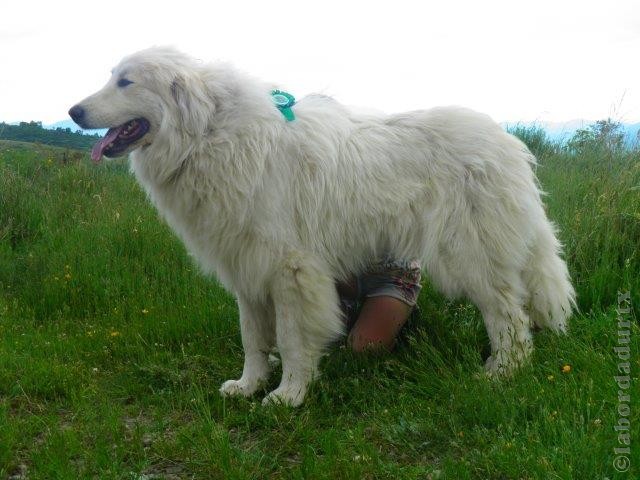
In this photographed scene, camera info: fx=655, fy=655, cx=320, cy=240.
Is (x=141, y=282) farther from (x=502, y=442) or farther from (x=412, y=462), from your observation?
(x=502, y=442)

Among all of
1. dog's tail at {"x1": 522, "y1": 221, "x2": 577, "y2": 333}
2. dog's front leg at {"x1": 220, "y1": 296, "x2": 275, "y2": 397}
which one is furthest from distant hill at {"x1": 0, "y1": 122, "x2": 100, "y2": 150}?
dog's tail at {"x1": 522, "y1": 221, "x2": 577, "y2": 333}

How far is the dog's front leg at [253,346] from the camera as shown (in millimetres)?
3717

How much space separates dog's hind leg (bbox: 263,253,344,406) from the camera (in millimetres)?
3432

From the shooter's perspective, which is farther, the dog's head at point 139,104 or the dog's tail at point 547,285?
the dog's tail at point 547,285

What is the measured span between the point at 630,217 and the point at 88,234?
4385 millimetres

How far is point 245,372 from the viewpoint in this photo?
375 cm

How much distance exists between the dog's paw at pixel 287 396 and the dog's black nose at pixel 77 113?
175cm

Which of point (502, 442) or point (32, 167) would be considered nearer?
point (502, 442)

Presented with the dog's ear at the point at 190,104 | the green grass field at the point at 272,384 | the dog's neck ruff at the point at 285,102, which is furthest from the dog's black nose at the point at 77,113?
the green grass field at the point at 272,384

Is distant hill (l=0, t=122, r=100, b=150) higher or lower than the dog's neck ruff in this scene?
lower

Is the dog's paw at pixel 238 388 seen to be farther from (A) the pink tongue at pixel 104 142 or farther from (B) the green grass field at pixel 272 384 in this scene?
(A) the pink tongue at pixel 104 142

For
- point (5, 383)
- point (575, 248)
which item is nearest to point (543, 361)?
point (575, 248)

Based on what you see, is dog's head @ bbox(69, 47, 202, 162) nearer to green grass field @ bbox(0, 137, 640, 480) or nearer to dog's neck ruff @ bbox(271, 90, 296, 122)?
dog's neck ruff @ bbox(271, 90, 296, 122)

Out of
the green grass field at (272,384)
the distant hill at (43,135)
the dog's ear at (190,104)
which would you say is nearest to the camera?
the green grass field at (272,384)
